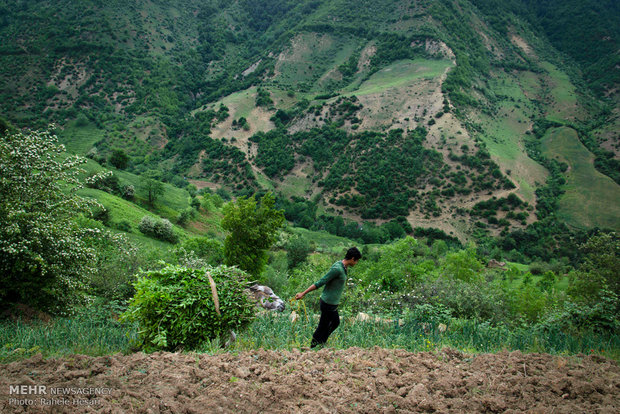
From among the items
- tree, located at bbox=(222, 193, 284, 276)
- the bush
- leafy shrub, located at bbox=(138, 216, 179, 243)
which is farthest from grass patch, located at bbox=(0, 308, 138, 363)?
leafy shrub, located at bbox=(138, 216, 179, 243)

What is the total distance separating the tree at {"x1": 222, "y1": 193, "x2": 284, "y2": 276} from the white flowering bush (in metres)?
10.8

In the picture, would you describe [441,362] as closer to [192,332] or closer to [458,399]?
[458,399]

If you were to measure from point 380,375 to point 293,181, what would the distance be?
273 feet

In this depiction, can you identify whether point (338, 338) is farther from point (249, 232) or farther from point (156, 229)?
point (156, 229)

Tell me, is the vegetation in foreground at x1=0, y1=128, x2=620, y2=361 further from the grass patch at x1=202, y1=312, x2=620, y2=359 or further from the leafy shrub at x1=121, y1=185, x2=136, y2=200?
the leafy shrub at x1=121, y1=185, x2=136, y2=200

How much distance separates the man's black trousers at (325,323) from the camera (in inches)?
214

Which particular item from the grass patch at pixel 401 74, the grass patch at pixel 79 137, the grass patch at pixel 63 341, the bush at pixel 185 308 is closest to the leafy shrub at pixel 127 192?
the grass patch at pixel 63 341

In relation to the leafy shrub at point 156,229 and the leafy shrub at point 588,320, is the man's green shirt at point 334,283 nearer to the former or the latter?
the leafy shrub at point 588,320

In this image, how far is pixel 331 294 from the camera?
17.7 feet

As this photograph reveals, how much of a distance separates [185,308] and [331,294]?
7.53 ft

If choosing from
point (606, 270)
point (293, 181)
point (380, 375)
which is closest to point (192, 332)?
point (380, 375)

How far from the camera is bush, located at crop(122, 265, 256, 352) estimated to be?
4742 mm

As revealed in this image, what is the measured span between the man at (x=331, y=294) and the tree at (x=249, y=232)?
14223 millimetres

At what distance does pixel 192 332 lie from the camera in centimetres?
493
